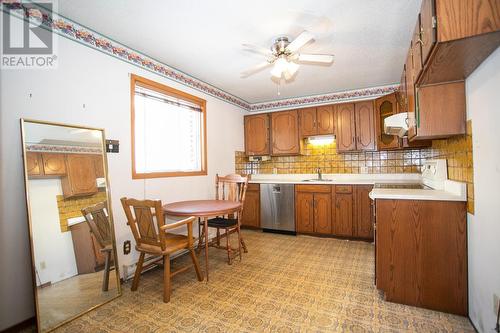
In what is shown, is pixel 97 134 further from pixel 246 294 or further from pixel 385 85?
pixel 385 85

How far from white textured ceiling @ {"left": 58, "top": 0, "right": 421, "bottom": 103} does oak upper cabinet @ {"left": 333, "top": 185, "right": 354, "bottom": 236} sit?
5.69 ft

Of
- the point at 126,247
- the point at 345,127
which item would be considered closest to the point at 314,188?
the point at 345,127

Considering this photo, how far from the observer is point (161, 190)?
288cm

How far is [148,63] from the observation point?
275 centimetres

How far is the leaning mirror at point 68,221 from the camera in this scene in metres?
1.75

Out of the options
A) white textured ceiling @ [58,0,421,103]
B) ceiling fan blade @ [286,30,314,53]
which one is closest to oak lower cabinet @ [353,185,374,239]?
white textured ceiling @ [58,0,421,103]

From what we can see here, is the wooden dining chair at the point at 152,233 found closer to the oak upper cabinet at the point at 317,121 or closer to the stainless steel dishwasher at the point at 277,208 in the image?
the stainless steel dishwasher at the point at 277,208

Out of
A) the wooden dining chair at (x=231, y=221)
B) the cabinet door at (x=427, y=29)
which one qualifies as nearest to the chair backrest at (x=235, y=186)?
the wooden dining chair at (x=231, y=221)

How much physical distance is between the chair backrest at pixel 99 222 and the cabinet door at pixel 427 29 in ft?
8.84

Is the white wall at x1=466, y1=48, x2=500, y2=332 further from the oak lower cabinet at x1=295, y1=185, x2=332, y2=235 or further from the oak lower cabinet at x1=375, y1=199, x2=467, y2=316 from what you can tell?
the oak lower cabinet at x1=295, y1=185, x2=332, y2=235

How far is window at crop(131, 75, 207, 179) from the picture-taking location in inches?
106

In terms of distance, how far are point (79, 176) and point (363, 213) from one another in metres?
3.56

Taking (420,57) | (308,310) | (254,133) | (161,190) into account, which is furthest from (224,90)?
(308,310)

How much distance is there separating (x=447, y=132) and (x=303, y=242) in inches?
94.1
